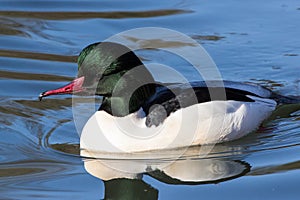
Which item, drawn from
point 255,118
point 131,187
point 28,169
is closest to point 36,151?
point 28,169

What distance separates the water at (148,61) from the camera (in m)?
7.13

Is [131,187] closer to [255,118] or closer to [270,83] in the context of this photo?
[255,118]

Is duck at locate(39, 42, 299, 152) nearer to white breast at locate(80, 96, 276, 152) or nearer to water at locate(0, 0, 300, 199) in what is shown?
white breast at locate(80, 96, 276, 152)

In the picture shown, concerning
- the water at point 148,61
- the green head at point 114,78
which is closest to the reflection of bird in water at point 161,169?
the water at point 148,61

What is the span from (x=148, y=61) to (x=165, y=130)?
2825 millimetres

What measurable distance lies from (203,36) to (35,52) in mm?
2188

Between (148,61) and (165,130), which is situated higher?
(148,61)

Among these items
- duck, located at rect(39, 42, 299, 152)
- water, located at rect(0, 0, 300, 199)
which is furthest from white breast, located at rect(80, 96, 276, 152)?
water, located at rect(0, 0, 300, 199)

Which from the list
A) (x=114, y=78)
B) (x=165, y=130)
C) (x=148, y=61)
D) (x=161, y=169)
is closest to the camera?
(x=161, y=169)

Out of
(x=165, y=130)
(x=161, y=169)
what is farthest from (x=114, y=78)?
(x=161, y=169)

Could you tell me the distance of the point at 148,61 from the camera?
10609 millimetres

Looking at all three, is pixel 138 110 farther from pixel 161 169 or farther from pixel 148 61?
pixel 148 61

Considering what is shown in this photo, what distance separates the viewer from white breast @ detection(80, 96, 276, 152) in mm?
7891

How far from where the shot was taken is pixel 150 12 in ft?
40.2
